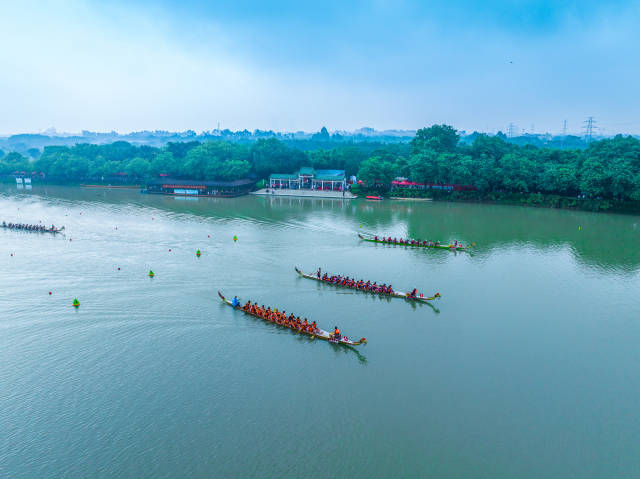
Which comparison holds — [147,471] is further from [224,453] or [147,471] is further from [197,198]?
[197,198]

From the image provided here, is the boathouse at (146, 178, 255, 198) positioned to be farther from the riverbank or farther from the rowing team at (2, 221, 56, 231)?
the rowing team at (2, 221, 56, 231)

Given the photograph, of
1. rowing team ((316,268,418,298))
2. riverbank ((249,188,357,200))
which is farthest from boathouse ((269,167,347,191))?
rowing team ((316,268,418,298))

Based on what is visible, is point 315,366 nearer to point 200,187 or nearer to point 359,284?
point 359,284

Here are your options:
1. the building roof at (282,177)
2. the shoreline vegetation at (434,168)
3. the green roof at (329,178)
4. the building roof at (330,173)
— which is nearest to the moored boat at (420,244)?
the shoreline vegetation at (434,168)

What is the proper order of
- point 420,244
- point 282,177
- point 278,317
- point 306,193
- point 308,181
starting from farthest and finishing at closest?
point 308,181 < point 282,177 < point 306,193 < point 420,244 < point 278,317

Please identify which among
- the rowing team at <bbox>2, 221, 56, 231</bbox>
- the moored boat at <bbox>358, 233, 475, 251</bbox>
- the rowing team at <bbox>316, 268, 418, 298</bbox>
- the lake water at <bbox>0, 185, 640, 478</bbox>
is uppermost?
the rowing team at <bbox>2, 221, 56, 231</bbox>

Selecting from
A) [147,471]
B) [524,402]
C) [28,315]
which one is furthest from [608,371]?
[28,315]

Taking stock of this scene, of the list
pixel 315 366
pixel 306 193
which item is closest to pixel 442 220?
pixel 306 193
